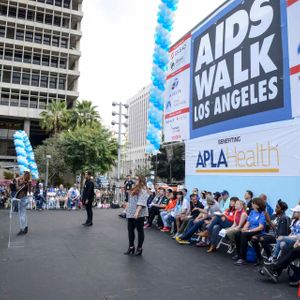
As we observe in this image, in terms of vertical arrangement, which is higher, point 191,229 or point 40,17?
point 40,17

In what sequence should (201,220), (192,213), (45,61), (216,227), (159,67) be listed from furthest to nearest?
(45,61)
(159,67)
(192,213)
(201,220)
(216,227)

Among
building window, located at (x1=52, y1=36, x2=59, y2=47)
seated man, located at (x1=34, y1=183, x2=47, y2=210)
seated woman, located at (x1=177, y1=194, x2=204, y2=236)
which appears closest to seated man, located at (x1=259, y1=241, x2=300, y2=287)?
seated woman, located at (x1=177, y1=194, x2=204, y2=236)

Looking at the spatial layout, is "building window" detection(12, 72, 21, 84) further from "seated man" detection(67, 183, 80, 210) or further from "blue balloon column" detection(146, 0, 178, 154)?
"blue balloon column" detection(146, 0, 178, 154)

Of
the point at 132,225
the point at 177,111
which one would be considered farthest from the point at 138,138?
the point at 132,225

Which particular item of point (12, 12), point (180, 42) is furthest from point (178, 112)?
point (12, 12)

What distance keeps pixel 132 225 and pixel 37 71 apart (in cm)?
4504

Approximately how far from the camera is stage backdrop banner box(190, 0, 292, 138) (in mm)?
8109

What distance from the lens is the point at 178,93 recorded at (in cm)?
1311

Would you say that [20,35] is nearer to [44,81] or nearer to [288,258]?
[44,81]

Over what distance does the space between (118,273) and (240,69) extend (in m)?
6.54

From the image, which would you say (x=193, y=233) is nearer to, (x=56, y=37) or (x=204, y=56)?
(x=204, y=56)

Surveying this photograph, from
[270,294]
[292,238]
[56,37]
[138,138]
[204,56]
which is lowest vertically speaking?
[270,294]

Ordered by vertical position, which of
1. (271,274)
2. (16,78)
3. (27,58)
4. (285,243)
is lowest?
(271,274)

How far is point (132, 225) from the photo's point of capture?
22.3 ft
